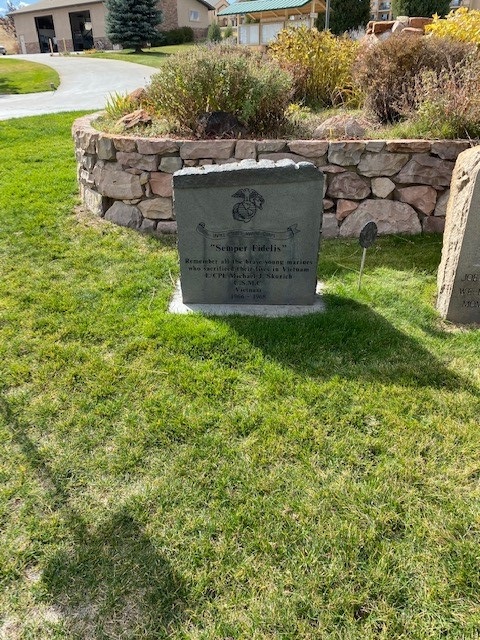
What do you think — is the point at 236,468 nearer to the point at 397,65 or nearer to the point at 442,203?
the point at 442,203

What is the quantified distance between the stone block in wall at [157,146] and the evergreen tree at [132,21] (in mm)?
27170

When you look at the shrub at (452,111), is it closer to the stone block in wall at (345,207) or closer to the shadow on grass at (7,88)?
the stone block in wall at (345,207)

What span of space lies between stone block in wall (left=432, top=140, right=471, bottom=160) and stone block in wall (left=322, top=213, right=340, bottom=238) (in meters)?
1.26

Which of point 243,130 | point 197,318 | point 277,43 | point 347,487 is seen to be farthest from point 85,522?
point 277,43

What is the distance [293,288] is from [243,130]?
8.37 feet

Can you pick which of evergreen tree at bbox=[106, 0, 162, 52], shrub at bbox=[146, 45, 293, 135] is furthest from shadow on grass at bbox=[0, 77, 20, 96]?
shrub at bbox=[146, 45, 293, 135]

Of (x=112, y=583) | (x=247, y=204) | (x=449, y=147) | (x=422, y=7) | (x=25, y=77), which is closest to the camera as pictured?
(x=112, y=583)

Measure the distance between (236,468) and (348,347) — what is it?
1.40 meters

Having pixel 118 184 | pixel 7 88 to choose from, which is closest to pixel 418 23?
pixel 118 184

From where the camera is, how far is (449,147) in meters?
5.01

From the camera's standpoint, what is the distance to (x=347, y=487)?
7.70 ft

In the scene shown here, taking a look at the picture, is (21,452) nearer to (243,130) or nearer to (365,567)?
(365,567)

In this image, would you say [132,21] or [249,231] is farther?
[132,21]

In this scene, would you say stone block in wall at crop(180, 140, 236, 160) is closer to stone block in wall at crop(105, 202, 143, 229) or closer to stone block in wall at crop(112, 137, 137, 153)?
stone block in wall at crop(112, 137, 137, 153)
